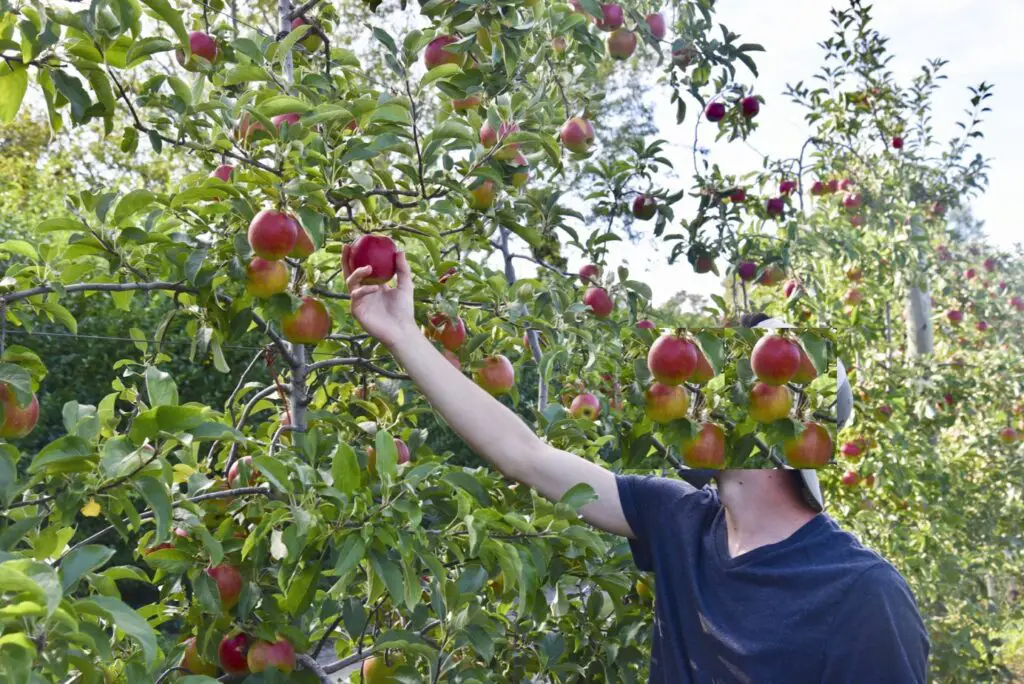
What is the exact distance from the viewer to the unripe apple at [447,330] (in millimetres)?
1859

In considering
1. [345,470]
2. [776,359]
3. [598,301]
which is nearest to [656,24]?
[598,301]

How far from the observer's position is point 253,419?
3.14m

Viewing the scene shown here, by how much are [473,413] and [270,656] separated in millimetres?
498

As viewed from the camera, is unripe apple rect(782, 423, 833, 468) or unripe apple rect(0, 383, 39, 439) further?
unripe apple rect(782, 423, 833, 468)

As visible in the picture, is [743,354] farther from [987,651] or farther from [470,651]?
[987,651]

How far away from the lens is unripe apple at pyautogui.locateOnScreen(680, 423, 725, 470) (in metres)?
1.71

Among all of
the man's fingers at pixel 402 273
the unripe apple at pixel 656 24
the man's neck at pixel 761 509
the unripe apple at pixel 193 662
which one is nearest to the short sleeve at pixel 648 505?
the man's neck at pixel 761 509

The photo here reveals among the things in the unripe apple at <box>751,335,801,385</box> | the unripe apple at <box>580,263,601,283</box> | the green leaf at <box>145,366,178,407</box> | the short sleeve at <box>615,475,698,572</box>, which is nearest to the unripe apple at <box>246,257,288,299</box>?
the green leaf at <box>145,366,178,407</box>

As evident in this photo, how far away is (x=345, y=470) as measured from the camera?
4.38 feet

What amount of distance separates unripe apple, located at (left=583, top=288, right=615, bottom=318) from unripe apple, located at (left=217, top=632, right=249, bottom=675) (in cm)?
122

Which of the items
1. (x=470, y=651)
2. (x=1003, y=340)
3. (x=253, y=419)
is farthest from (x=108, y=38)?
(x=1003, y=340)

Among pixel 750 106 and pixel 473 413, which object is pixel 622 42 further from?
pixel 473 413

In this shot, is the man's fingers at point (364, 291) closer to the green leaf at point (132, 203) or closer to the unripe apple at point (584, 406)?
the green leaf at point (132, 203)

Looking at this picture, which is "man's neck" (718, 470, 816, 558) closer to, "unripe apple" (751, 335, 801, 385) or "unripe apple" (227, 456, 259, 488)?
"unripe apple" (751, 335, 801, 385)
